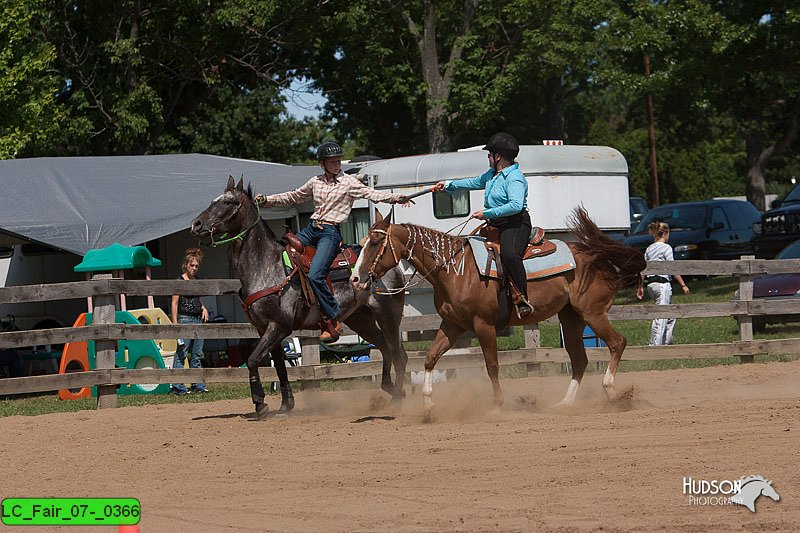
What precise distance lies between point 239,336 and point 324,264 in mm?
2863

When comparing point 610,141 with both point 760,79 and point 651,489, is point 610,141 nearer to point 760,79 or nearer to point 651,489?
point 760,79

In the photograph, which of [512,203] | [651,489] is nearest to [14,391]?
[512,203]

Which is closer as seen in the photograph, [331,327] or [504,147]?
[504,147]

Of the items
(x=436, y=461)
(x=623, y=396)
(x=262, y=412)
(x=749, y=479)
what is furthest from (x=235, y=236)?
(x=749, y=479)

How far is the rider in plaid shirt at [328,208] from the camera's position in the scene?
10.5 metres

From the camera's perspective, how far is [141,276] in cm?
1881

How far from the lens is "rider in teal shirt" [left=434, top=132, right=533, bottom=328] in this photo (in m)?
9.90

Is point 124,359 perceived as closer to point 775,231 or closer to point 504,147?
point 504,147

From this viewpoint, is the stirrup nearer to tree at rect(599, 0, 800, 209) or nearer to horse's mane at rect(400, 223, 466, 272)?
horse's mane at rect(400, 223, 466, 272)

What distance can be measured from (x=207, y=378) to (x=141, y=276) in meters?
6.55

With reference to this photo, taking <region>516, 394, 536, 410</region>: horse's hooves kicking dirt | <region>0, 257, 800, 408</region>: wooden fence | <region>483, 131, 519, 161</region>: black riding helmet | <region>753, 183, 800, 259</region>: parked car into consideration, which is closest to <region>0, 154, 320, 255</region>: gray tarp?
<region>0, 257, 800, 408</region>: wooden fence

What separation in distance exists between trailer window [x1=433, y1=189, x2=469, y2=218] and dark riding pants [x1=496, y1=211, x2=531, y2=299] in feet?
31.1

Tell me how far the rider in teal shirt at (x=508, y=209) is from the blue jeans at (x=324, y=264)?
50.0 inches

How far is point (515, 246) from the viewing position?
10.0 meters
